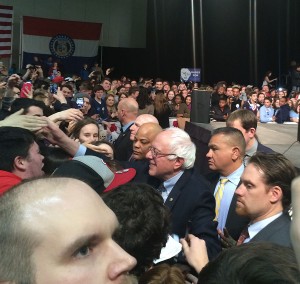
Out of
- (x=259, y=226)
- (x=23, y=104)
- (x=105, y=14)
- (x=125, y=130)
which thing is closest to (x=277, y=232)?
(x=259, y=226)

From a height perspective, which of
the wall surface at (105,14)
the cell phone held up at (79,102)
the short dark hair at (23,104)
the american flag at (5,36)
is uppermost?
the wall surface at (105,14)

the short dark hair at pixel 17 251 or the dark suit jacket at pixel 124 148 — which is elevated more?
the dark suit jacket at pixel 124 148

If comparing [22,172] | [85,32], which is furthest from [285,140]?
[85,32]

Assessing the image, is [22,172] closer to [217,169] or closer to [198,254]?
[198,254]

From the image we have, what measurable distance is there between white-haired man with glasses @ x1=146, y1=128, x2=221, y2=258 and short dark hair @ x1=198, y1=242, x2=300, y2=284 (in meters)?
1.41

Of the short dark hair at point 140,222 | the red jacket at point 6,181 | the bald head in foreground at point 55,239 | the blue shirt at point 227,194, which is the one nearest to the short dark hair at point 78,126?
the blue shirt at point 227,194

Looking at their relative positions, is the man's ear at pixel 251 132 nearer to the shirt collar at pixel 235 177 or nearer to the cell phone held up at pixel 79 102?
the shirt collar at pixel 235 177

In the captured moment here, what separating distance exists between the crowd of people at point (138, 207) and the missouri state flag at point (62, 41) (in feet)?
43.0

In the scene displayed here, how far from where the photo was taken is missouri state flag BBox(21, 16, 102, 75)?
1844 centimetres

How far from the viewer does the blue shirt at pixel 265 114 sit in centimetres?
1071

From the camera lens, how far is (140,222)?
5.66ft

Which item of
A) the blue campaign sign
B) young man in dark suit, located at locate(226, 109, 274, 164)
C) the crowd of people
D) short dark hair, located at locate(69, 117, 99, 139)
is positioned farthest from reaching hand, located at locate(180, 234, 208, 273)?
the blue campaign sign

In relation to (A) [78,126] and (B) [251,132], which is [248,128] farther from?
(A) [78,126]

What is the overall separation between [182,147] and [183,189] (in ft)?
1.24
